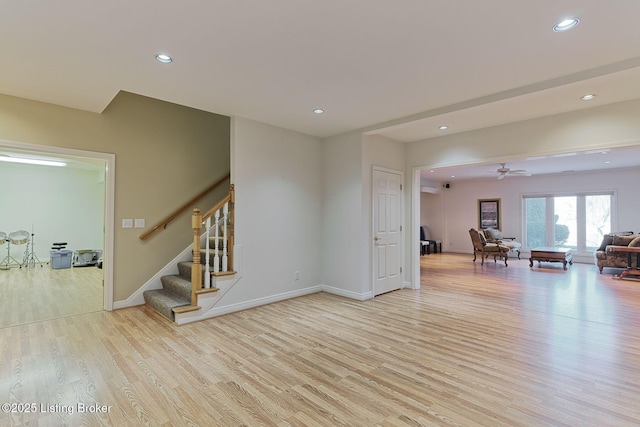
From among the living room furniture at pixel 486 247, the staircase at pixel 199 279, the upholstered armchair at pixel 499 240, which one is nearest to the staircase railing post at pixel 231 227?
the staircase at pixel 199 279

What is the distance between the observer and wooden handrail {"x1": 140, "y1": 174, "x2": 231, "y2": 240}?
4.48 meters

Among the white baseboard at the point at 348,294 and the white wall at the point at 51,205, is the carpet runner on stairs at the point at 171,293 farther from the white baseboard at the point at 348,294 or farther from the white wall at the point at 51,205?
the white wall at the point at 51,205

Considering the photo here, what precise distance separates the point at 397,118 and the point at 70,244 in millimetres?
8905

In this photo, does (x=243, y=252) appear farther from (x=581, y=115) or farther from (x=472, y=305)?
(x=581, y=115)

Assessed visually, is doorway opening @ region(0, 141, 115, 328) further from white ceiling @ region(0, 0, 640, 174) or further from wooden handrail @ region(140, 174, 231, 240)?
white ceiling @ region(0, 0, 640, 174)

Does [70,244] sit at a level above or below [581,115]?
below

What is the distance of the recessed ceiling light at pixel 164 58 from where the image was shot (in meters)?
2.61

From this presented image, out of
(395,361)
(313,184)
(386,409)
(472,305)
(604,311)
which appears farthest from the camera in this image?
(313,184)

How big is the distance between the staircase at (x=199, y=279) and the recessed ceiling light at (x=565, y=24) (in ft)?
12.0

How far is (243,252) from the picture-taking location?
429 centimetres

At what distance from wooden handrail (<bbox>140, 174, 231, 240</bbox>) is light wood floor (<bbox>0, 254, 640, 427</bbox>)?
1106 mm

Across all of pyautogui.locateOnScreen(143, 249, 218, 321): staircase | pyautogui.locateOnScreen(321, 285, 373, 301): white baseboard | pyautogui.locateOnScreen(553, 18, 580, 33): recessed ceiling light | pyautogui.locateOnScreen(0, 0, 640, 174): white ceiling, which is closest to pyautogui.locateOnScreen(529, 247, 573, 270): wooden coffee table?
pyautogui.locateOnScreen(0, 0, 640, 174): white ceiling

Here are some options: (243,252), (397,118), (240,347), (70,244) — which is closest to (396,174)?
(397,118)

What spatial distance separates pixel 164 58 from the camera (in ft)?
8.73
